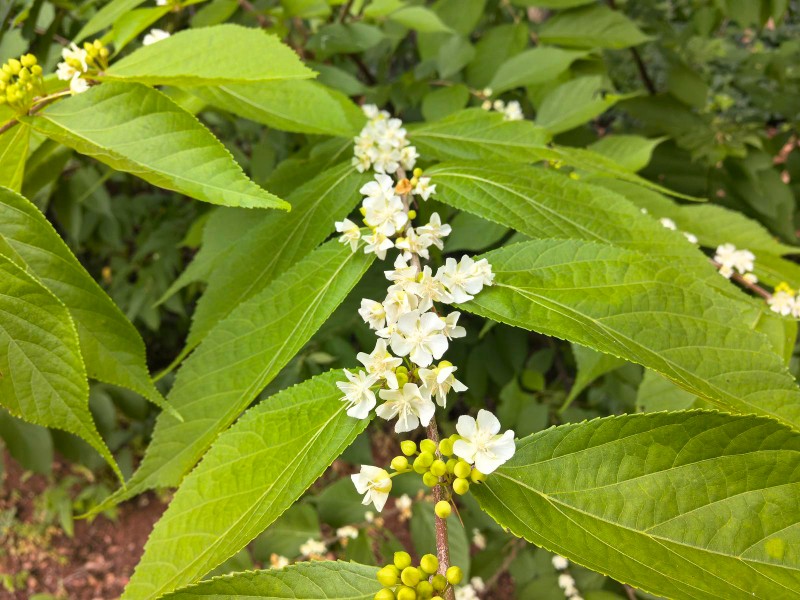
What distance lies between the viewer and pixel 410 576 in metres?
0.60

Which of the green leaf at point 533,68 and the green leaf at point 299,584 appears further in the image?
the green leaf at point 533,68

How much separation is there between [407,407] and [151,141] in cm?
54

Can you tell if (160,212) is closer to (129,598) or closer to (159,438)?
(159,438)

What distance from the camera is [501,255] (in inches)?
34.1

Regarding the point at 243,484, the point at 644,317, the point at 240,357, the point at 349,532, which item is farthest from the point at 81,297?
the point at 349,532

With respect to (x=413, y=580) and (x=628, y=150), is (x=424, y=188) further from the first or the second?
(x=628, y=150)

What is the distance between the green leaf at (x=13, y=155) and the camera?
3.12 ft

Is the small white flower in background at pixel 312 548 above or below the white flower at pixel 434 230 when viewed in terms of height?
below

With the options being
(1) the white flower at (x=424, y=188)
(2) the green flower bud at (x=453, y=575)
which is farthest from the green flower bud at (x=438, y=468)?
(1) the white flower at (x=424, y=188)

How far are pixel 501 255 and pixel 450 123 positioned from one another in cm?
58

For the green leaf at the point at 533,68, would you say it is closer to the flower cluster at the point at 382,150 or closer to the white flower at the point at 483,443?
the flower cluster at the point at 382,150

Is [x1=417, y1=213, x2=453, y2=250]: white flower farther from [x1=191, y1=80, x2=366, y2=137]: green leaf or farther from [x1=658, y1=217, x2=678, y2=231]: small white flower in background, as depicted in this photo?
[x1=658, y1=217, x2=678, y2=231]: small white flower in background

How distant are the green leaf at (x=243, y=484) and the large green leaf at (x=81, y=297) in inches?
7.0

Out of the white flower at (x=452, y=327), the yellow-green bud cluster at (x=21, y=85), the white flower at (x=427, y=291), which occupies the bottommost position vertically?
the white flower at (x=452, y=327)
